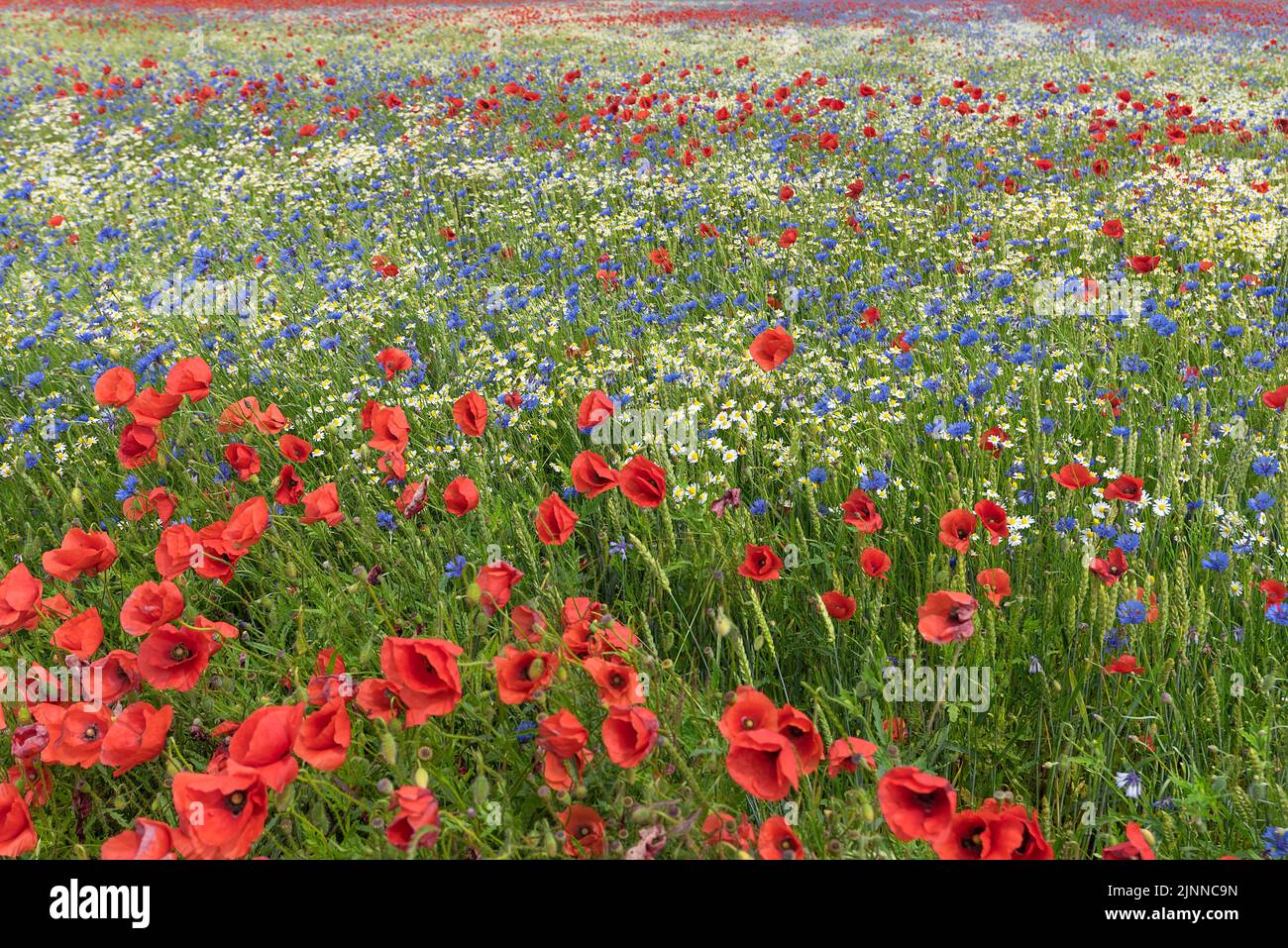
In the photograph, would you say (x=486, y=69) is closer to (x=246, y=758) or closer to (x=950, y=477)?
(x=950, y=477)

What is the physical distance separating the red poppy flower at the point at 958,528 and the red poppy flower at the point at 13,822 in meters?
1.81

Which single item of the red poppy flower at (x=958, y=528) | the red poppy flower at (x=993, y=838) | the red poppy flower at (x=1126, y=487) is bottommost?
the red poppy flower at (x=993, y=838)

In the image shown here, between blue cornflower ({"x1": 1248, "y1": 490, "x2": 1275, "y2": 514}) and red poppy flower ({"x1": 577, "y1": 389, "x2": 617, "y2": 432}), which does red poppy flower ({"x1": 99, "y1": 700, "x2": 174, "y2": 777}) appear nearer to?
red poppy flower ({"x1": 577, "y1": 389, "x2": 617, "y2": 432})

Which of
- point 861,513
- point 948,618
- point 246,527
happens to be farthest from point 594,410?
point 948,618

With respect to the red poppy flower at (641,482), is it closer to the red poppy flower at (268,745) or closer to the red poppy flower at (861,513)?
the red poppy flower at (861,513)

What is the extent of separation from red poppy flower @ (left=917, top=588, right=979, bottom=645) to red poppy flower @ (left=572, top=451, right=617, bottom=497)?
697 millimetres

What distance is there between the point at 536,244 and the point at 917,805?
4.74m

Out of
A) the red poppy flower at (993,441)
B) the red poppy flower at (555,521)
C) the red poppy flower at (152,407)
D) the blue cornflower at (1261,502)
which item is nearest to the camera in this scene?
the red poppy flower at (555,521)

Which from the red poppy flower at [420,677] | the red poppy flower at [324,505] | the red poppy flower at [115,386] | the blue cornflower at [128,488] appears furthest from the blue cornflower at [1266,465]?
the blue cornflower at [128,488]

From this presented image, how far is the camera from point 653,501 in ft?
5.80

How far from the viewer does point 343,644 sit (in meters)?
2.23

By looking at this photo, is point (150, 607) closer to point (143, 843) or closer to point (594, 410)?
point (143, 843)

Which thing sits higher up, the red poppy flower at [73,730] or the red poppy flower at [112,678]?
the red poppy flower at [112,678]

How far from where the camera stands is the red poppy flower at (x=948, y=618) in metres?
Answer: 1.54
